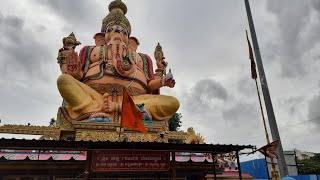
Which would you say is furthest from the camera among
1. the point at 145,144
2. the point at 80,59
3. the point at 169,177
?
the point at 80,59

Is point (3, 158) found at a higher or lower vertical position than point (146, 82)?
lower

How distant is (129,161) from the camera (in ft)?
30.4

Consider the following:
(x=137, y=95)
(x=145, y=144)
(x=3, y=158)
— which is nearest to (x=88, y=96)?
(x=137, y=95)

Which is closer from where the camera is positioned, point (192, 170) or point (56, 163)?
point (56, 163)

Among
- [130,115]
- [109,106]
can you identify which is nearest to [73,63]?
[109,106]

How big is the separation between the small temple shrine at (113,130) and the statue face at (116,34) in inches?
0.5

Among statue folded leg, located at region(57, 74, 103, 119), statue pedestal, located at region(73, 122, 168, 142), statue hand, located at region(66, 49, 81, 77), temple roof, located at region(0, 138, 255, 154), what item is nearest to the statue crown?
statue hand, located at region(66, 49, 81, 77)

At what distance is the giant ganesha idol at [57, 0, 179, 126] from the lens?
14.4 metres

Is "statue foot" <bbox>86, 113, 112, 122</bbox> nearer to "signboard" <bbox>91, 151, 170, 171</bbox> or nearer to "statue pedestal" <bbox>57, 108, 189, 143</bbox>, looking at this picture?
"statue pedestal" <bbox>57, 108, 189, 143</bbox>

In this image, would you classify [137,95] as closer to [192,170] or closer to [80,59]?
[80,59]

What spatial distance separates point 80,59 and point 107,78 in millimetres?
2323

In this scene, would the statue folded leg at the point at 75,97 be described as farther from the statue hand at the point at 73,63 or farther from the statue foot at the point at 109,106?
the statue hand at the point at 73,63

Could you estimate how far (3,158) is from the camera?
9961 millimetres

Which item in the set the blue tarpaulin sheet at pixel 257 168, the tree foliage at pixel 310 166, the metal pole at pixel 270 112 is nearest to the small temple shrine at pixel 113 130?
the metal pole at pixel 270 112
